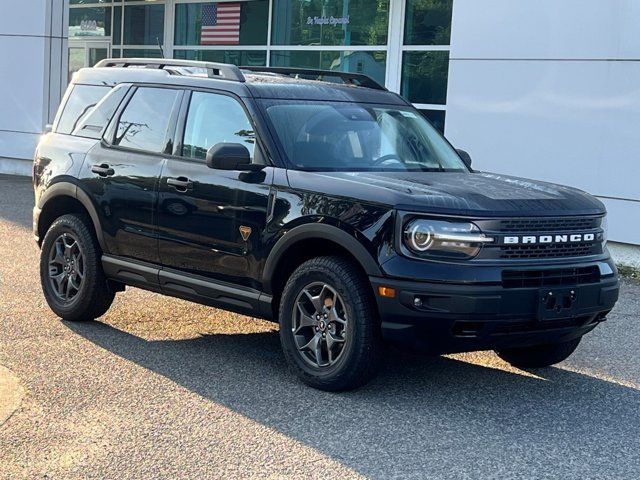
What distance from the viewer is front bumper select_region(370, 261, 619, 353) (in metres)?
5.41

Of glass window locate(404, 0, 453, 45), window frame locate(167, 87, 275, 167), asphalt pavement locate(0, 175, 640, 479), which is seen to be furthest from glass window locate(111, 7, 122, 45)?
window frame locate(167, 87, 275, 167)

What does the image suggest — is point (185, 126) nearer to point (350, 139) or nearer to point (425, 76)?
point (350, 139)

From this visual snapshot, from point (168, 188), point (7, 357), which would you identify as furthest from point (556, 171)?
point (7, 357)

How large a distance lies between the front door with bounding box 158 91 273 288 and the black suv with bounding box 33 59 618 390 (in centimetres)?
1

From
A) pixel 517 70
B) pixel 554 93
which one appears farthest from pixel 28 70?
pixel 554 93

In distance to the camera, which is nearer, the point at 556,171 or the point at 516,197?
the point at 516,197

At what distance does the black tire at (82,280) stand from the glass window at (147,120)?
710 millimetres

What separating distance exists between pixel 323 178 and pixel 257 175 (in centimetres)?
51

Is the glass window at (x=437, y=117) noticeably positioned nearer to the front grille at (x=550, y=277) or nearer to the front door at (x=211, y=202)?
the front door at (x=211, y=202)

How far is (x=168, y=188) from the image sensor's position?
6781mm

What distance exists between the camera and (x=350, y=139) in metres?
6.61

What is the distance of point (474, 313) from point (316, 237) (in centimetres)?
106

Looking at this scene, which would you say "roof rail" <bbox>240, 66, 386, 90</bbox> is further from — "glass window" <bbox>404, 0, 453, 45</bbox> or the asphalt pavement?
"glass window" <bbox>404, 0, 453, 45</bbox>

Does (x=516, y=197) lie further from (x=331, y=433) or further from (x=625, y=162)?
(x=625, y=162)
